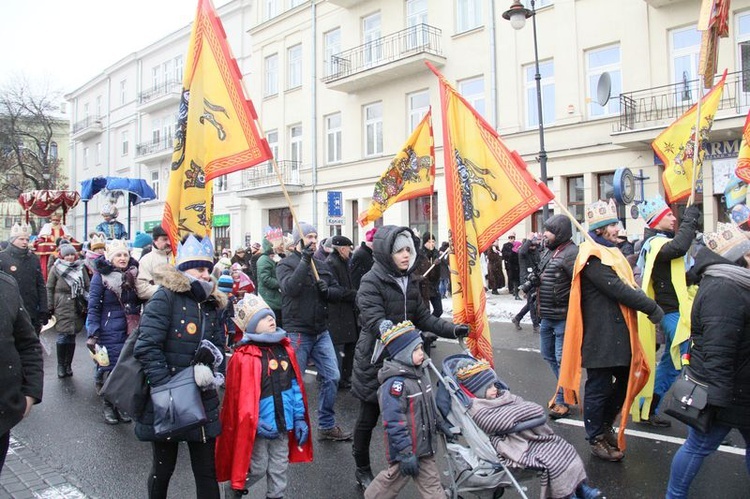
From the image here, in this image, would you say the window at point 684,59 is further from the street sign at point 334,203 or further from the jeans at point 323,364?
the jeans at point 323,364

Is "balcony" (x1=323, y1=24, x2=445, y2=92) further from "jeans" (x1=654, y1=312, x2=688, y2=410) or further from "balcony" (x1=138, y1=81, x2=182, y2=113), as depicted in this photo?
"jeans" (x1=654, y1=312, x2=688, y2=410)

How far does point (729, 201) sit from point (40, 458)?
29.4 feet

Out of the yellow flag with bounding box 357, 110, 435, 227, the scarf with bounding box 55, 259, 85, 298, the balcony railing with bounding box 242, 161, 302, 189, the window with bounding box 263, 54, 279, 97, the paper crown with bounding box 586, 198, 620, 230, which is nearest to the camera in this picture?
the paper crown with bounding box 586, 198, 620, 230

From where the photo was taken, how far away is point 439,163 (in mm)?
21141

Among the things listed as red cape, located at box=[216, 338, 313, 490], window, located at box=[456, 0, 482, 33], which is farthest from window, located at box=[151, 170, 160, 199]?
red cape, located at box=[216, 338, 313, 490]

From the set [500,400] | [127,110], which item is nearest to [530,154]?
[500,400]

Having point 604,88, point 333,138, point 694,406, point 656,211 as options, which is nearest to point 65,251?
point 656,211

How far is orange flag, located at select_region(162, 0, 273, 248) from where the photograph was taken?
18.2 feet

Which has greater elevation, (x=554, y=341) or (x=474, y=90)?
(x=474, y=90)

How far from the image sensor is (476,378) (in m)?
3.86

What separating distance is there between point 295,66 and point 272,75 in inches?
69.3

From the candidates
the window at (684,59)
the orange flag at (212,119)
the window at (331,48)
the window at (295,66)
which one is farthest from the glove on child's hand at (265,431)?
the window at (295,66)

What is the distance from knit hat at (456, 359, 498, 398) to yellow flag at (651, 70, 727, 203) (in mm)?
4027

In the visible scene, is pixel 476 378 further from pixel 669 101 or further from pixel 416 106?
pixel 416 106
